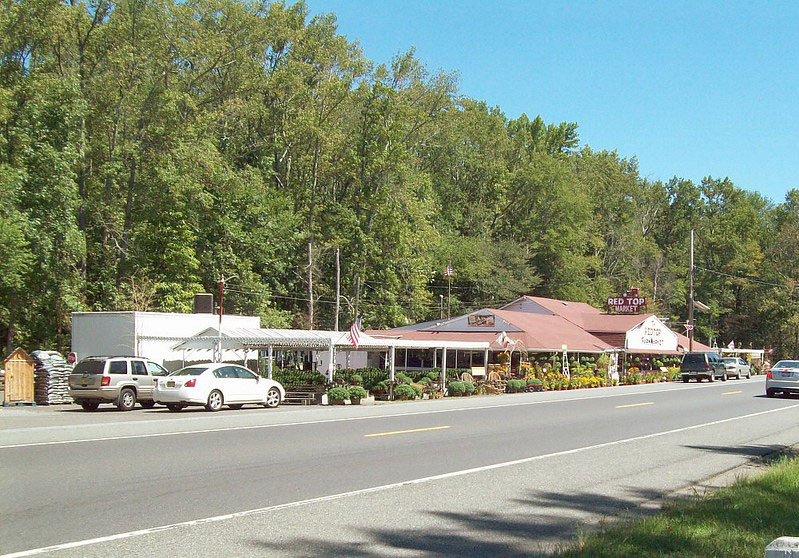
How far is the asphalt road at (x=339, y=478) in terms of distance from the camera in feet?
26.6

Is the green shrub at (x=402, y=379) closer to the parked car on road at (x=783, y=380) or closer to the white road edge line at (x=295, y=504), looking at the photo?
Answer: the parked car on road at (x=783, y=380)

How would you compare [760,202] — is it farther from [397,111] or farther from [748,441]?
[748,441]

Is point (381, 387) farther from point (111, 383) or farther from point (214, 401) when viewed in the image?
point (111, 383)

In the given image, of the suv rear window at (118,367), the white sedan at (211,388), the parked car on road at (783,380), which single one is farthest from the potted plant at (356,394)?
the parked car on road at (783,380)

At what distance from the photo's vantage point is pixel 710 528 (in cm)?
838

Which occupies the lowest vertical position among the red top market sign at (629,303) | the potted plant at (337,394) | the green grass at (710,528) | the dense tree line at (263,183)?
the potted plant at (337,394)

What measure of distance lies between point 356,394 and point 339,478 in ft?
63.3

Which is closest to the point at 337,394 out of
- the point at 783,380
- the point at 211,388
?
the point at 211,388

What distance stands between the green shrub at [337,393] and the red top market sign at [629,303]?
1625 inches

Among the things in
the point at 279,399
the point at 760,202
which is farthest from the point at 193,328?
the point at 760,202

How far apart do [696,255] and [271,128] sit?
67820 millimetres

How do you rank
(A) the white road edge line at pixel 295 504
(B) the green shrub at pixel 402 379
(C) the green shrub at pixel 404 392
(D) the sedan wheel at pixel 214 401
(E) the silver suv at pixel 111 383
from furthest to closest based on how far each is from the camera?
(B) the green shrub at pixel 402 379 → (C) the green shrub at pixel 404 392 → (E) the silver suv at pixel 111 383 → (D) the sedan wheel at pixel 214 401 → (A) the white road edge line at pixel 295 504

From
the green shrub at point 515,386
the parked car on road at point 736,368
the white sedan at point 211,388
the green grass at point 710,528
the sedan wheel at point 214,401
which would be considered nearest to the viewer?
the green grass at point 710,528

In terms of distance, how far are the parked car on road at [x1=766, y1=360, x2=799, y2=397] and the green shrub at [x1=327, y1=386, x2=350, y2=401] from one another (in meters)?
18.2
